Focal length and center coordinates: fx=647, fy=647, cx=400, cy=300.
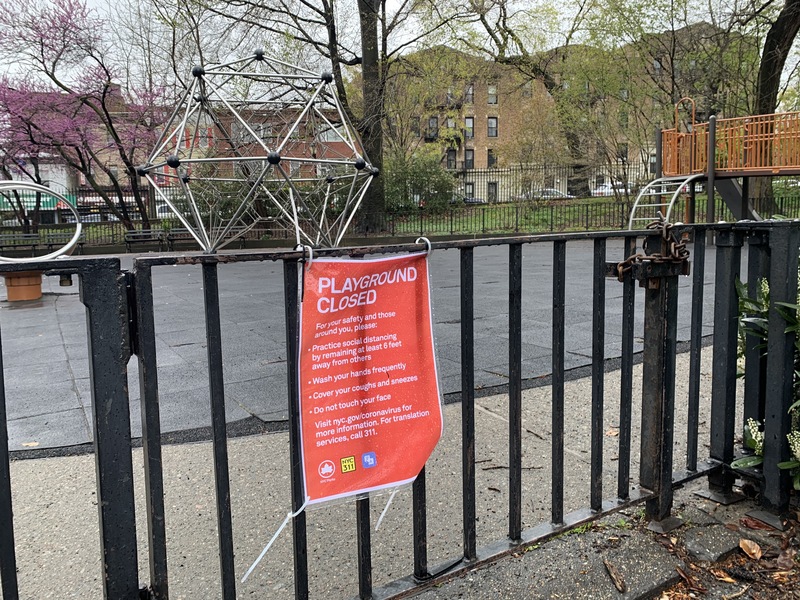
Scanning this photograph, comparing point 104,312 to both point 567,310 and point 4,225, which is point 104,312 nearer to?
point 567,310

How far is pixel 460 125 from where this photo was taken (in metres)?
44.9

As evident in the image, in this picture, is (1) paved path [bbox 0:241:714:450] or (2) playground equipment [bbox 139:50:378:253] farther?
(2) playground equipment [bbox 139:50:378:253]

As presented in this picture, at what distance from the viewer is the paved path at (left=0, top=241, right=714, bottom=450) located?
4551 mm

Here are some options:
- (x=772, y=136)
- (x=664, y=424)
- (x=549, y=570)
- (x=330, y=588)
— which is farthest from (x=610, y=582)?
(x=772, y=136)

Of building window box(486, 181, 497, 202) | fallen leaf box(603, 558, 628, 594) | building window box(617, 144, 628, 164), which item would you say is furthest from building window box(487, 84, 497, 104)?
fallen leaf box(603, 558, 628, 594)

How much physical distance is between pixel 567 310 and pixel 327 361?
647 cm

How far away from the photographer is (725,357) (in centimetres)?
303

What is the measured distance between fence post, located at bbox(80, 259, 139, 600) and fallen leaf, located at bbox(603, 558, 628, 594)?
1.71 meters

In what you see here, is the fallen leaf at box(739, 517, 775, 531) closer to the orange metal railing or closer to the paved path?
the paved path

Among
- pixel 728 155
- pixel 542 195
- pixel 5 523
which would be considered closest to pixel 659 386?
pixel 5 523

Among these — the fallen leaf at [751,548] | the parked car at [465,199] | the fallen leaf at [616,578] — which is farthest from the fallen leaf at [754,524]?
the parked car at [465,199]

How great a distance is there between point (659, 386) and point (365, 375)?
145 cm

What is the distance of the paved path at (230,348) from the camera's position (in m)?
4.55

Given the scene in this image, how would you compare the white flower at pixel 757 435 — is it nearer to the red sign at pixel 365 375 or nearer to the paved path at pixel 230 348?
the red sign at pixel 365 375
